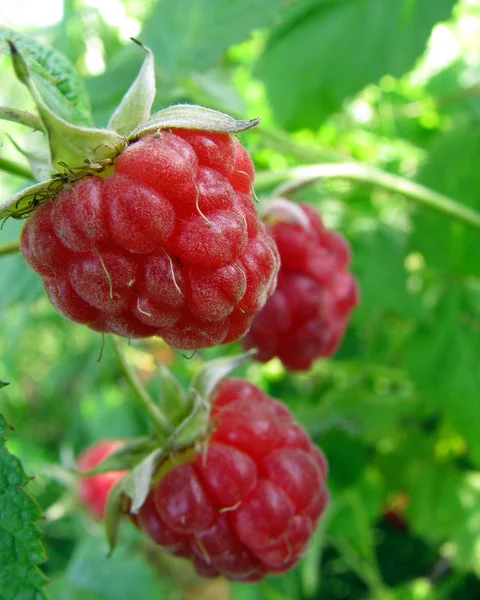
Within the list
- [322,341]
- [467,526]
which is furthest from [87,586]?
[322,341]

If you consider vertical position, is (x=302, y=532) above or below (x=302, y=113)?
below

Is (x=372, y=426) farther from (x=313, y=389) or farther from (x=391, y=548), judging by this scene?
(x=391, y=548)

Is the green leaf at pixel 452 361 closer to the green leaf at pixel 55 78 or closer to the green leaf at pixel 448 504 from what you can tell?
the green leaf at pixel 448 504

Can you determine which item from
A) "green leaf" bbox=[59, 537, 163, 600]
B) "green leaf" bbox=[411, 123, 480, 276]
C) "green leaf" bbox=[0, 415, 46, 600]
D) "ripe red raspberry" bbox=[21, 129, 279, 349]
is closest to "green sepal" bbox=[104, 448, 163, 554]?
"green leaf" bbox=[0, 415, 46, 600]

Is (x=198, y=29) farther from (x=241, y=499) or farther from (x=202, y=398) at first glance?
(x=241, y=499)

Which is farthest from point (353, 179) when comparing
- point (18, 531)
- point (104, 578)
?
point (104, 578)
